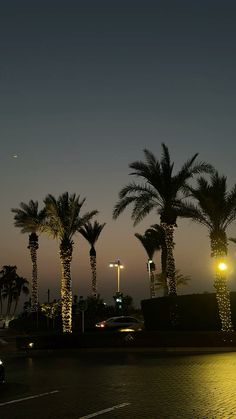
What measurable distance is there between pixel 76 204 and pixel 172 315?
946cm

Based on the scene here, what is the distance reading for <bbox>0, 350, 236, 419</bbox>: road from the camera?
993cm

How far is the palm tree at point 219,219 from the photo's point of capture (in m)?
28.7

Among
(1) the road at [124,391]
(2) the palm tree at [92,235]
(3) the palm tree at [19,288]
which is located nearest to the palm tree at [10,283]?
(3) the palm tree at [19,288]

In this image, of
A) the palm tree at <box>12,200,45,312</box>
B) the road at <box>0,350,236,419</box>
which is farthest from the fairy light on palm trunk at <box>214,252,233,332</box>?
the palm tree at <box>12,200,45,312</box>

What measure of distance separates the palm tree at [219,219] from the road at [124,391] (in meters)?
8.89

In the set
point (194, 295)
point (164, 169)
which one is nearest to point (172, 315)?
point (194, 295)

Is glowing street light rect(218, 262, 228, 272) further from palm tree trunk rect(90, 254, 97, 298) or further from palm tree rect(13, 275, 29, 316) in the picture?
palm tree rect(13, 275, 29, 316)

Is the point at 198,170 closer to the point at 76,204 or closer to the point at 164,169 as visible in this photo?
the point at 164,169

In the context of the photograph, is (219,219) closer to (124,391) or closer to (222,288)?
(222,288)

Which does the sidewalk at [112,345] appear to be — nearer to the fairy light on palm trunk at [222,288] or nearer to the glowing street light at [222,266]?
the fairy light on palm trunk at [222,288]

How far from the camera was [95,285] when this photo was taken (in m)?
54.8

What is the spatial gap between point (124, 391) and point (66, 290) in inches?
909

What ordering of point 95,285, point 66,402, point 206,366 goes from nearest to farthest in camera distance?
point 66,402
point 206,366
point 95,285

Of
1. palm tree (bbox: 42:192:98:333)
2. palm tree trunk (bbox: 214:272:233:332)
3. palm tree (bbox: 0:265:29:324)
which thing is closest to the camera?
palm tree trunk (bbox: 214:272:233:332)
